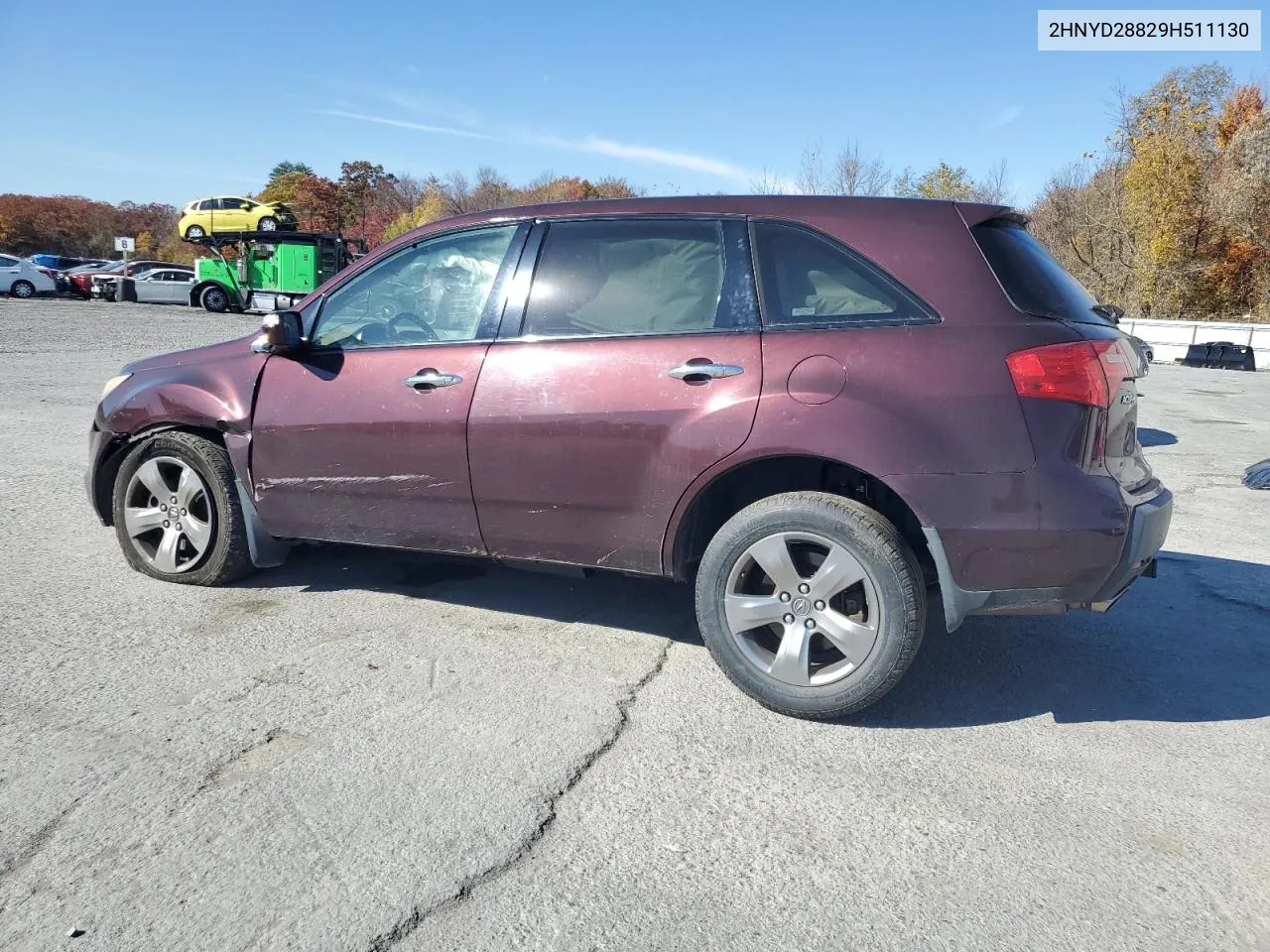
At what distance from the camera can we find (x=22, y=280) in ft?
Result: 108

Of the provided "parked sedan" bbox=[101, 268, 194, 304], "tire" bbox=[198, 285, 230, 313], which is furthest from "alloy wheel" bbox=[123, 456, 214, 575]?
"parked sedan" bbox=[101, 268, 194, 304]

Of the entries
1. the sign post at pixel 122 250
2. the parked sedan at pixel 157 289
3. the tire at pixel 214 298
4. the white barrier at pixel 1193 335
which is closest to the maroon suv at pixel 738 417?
the white barrier at pixel 1193 335

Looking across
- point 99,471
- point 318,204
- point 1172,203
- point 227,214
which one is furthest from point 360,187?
point 99,471

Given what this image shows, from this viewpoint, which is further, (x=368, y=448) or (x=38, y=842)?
(x=368, y=448)

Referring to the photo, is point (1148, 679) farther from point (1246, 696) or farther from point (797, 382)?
point (797, 382)

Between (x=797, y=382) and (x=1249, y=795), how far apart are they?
6.26 ft

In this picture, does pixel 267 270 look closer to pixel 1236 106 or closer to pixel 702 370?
pixel 702 370

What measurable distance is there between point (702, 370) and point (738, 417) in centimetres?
23

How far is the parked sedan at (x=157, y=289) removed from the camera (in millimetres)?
34719

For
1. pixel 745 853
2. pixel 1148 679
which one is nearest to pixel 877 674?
pixel 745 853

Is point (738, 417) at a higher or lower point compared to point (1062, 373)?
lower

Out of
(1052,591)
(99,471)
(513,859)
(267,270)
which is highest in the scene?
(267,270)

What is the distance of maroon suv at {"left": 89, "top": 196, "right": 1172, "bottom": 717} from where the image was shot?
312 cm

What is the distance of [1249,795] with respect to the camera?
2.91 metres
